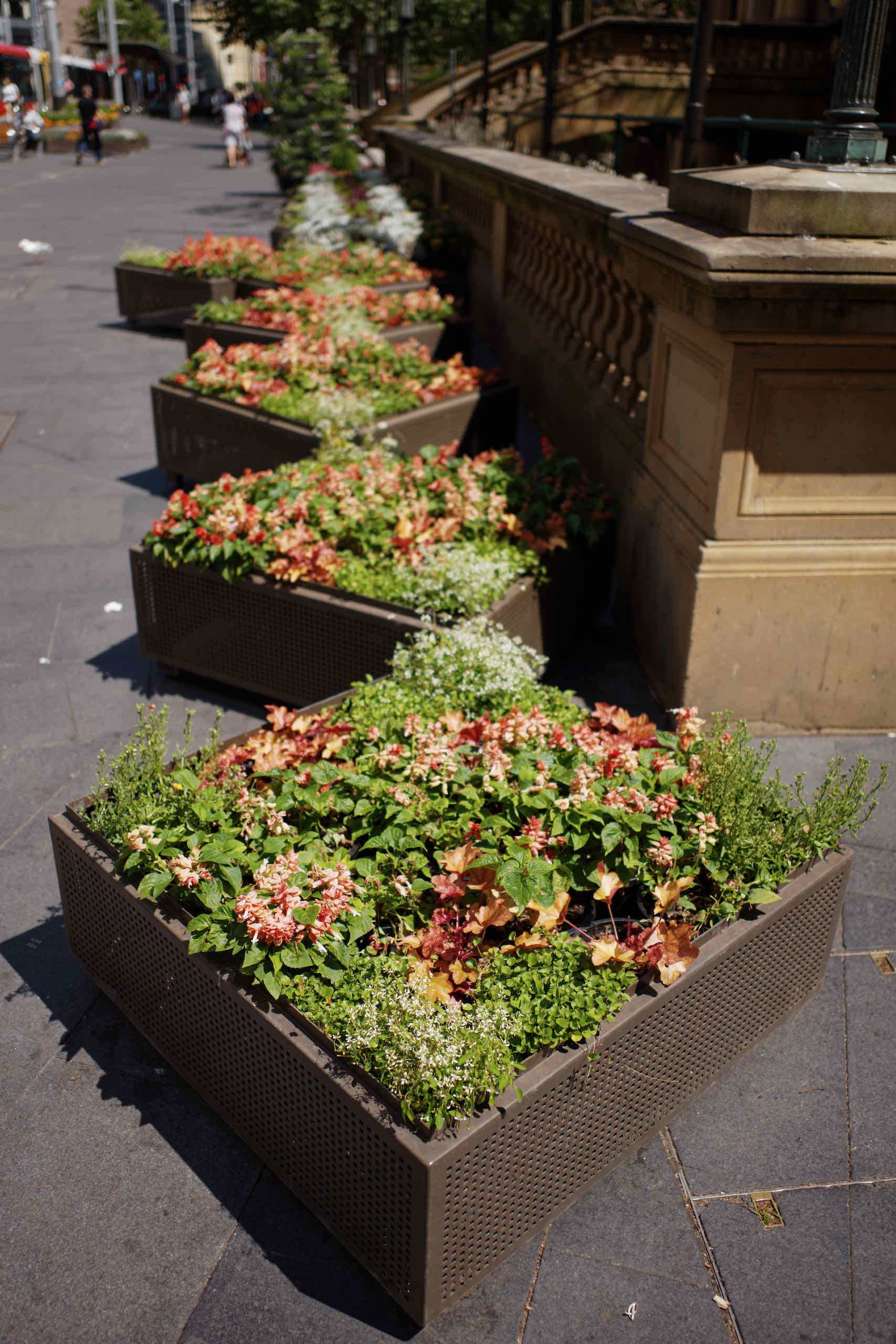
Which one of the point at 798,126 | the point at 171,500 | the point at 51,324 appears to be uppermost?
the point at 798,126

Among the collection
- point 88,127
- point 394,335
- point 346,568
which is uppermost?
point 88,127

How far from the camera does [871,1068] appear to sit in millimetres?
3580

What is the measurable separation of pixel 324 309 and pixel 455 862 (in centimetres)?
745

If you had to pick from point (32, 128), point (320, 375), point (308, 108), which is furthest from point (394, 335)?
point (32, 128)

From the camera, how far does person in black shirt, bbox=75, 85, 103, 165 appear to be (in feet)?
113

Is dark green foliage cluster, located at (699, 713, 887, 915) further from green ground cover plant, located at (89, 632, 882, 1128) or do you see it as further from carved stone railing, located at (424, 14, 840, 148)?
carved stone railing, located at (424, 14, 840, 148)

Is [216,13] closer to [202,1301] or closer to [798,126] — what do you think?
[798,126]

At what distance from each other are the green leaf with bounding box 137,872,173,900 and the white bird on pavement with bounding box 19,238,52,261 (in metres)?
18.1

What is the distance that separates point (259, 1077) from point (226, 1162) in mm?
358

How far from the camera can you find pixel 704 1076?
3.44 meters

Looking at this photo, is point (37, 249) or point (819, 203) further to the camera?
point (37, 249)

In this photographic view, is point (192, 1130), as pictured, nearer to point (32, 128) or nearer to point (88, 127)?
point (88, 127)

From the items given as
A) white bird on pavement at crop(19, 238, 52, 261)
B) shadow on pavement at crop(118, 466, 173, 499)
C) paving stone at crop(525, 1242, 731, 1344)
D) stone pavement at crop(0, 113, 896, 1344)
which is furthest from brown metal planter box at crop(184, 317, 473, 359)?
white bird on pavement at crop(19, 238, 52, 261)

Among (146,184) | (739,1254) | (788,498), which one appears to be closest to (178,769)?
(739,1254)
